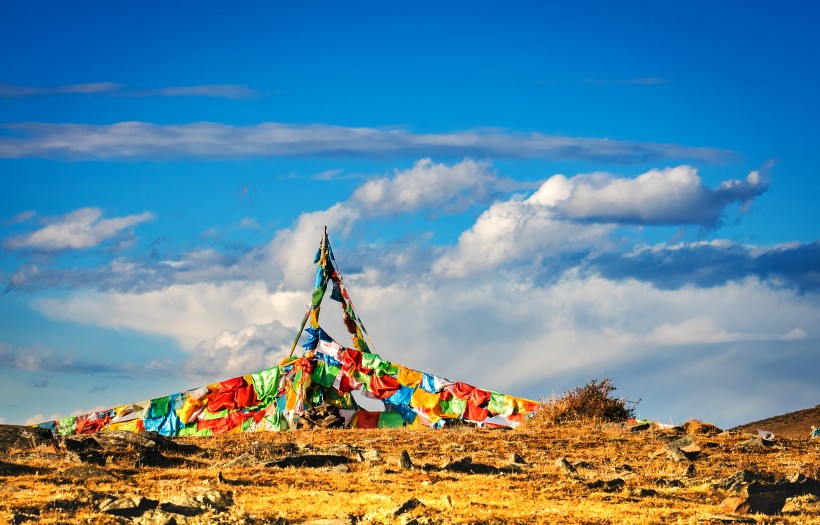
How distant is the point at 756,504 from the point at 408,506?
599cm

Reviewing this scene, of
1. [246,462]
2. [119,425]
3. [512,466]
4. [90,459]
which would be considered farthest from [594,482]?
[119,425]

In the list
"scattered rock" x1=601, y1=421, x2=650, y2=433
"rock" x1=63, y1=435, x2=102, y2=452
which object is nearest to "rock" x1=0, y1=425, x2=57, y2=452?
"rock" x1=63, y1=435, x2=102, y2=452

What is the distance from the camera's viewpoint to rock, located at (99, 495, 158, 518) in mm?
15766

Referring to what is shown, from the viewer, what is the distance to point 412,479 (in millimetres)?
20625

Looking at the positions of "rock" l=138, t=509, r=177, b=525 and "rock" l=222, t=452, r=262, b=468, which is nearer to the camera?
"rock" l=138, t=509, r=177, b=525

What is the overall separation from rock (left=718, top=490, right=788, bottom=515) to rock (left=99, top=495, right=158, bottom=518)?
9.51 meters

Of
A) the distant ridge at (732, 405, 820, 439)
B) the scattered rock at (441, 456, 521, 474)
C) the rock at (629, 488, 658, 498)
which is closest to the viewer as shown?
the rock at (629, 488, 658, 498)

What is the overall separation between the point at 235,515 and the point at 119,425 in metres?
20.9

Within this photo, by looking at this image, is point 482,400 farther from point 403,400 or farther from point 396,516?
point 396,516

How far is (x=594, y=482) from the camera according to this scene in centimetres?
2011

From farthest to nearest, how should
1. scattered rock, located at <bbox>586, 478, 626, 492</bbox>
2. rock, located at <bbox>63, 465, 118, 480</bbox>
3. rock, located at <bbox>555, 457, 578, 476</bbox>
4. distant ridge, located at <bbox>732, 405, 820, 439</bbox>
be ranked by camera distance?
distant ridge, located at <bbox>732, 405, 820, 439</bbox>
rock, located at <bbox>555, 457, 578, 476</bbox>
scattered rock, located at <bbox>586, 478, 626, 492</bbox>
rock, located at <bbox>63, 465, 118, 480</bbox>

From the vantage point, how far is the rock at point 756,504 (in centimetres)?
1747

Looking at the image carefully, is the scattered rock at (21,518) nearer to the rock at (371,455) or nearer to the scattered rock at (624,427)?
the rock at (371,455)

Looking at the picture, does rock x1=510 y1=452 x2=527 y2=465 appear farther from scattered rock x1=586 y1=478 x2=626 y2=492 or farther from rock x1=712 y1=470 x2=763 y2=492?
rock x1=712 y1=470 x2=763 y2=492
